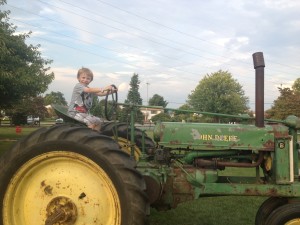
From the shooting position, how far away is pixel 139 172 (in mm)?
3744

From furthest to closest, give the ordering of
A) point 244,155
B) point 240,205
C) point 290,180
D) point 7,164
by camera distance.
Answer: point 240,205, point 244,155, point 290,180, point 7,164

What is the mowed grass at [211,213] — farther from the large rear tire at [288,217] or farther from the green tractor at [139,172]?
the large rear tire at [288,217]

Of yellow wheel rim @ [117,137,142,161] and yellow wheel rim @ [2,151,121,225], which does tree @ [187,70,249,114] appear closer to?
yellow wheel rim @ [117,137,142,161]

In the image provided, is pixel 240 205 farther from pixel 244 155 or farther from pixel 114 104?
pixel 114 104

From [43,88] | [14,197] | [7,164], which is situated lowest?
[14,197]

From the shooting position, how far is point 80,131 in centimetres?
382

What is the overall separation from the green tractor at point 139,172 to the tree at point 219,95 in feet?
135

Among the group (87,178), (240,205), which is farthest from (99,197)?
(240,205)

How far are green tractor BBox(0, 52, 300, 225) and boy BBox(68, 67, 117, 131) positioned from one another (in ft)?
0.96

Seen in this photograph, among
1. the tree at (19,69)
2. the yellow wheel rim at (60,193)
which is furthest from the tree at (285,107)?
the yellow wheel rim at (60,193)

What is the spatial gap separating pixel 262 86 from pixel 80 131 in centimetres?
202

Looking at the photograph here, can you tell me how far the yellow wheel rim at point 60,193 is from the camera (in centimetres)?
376

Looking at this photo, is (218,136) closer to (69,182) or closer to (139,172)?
(139,172)

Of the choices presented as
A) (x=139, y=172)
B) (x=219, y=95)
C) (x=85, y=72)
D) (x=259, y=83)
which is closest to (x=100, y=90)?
(x=85, y=72)
